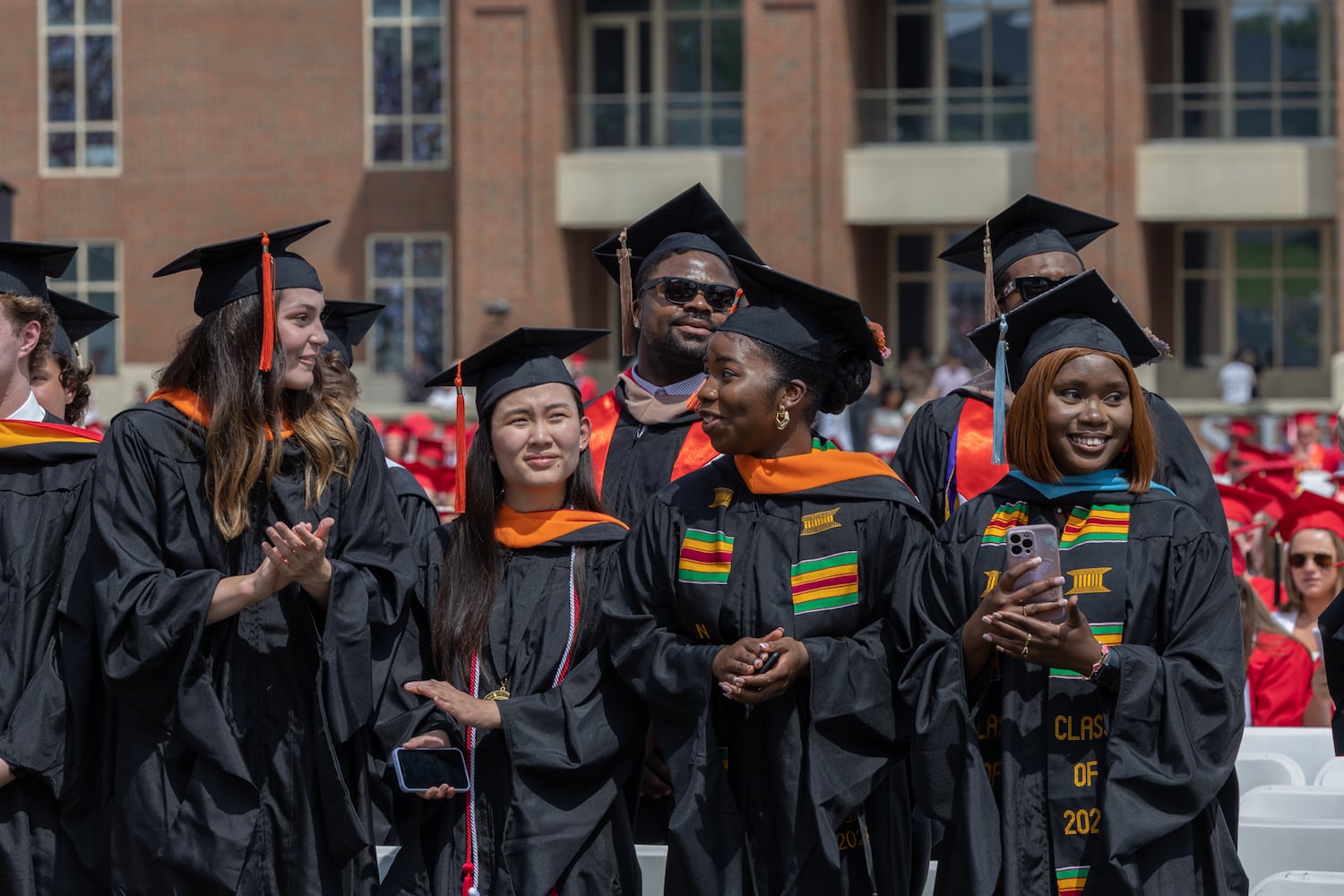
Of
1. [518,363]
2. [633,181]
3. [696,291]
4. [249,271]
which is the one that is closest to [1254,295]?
[633,181]

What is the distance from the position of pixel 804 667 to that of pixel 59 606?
186 centimetres

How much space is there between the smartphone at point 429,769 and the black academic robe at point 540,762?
0.20 ft

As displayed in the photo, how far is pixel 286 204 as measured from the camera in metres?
32.2

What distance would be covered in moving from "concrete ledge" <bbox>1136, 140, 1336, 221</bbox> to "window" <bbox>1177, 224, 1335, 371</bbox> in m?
2.00

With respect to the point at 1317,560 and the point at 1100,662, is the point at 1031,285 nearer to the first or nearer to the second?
the point at 1100,662

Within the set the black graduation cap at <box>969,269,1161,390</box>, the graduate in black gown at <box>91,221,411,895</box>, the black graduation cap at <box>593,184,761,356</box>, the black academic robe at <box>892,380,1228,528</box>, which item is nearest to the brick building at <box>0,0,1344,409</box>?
the black graduation cap at <box>593,184,761,356</box>

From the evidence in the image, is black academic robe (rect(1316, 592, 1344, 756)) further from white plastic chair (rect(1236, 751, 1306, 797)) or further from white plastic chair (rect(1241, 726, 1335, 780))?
white plastic chair (rect(1241, 726, 1335, 780))

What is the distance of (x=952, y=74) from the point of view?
3036 centimetres

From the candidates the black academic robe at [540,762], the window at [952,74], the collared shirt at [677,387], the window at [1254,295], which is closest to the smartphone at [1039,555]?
the black academic robe at [540,762]

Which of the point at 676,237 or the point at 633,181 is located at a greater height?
the point at 633,181

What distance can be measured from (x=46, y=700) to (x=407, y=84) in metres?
28.2

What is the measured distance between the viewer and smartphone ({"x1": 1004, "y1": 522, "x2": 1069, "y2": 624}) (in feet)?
13.0

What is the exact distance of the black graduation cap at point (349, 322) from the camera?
6.91 m

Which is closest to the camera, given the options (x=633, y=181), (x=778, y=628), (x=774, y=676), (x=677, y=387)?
(x=774, y=676)
